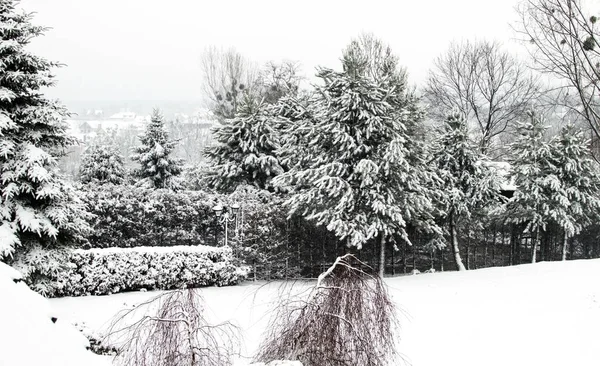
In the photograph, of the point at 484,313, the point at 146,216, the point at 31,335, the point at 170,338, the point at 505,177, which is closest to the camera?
the point at 31,335

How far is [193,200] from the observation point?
1578 cm

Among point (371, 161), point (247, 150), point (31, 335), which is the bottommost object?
point (31, 335)

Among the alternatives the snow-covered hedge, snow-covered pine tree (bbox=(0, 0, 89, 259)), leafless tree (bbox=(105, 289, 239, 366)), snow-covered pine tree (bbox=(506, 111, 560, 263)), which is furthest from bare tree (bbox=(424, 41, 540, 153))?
leafless tree (bbox=(105, 289, 239, 366))

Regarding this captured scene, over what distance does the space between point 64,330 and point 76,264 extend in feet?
32.2

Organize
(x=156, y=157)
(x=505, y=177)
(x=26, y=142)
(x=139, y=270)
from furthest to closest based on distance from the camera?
(x=156, y=157)
(x=505, y=177)
(x=139, y=270)
(x=26, y=142)

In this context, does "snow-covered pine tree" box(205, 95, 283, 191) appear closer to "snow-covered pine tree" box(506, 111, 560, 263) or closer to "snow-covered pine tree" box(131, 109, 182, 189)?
"snow-covered pine tree" box(131, 109, 182, 189)

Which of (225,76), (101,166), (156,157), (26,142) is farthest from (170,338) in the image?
(225,76)

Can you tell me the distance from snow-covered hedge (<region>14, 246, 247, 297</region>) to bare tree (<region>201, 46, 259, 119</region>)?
22.6 m

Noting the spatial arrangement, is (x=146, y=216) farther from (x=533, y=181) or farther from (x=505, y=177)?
(x=533, y=181)

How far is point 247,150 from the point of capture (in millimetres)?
18766

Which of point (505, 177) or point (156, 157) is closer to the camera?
point (505, 177)

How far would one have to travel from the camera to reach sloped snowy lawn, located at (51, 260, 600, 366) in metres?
7.37

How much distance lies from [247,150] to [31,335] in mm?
16713

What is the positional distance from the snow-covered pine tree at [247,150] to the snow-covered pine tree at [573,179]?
10320 millimetres
